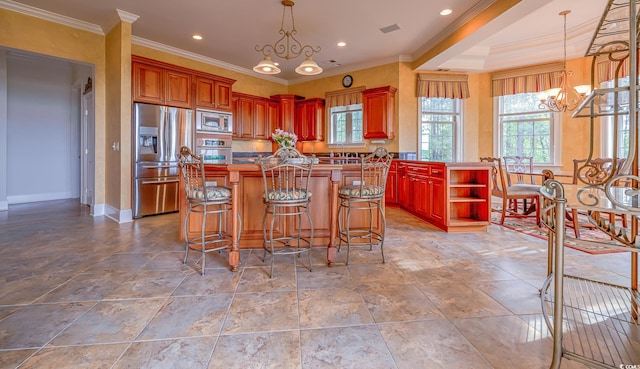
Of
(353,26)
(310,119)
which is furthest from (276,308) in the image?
(310,119)

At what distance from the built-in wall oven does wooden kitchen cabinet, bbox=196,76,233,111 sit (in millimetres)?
519

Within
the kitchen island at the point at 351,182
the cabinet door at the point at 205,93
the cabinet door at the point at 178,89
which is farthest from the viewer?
the cabinet door at the point at 205,93

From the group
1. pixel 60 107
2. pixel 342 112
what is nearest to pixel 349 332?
pixel 342 112

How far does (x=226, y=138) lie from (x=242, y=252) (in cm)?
332

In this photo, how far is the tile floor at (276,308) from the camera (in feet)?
4.66

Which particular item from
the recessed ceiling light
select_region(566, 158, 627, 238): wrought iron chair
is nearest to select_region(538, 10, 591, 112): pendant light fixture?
select_region(566, 158, 627, 238): wrought iron chair

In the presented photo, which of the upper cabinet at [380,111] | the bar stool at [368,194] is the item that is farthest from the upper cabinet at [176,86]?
the bar stool at [368,194]

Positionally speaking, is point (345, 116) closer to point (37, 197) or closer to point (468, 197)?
point (468, 197)

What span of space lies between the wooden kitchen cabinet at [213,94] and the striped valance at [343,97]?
84.4 inches

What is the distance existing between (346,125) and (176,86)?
347 cm

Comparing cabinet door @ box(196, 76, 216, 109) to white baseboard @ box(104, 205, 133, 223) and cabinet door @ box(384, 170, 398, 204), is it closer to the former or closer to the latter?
white baseboard @ box(104, 205, 133, 223)

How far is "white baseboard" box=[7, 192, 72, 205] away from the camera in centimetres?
575

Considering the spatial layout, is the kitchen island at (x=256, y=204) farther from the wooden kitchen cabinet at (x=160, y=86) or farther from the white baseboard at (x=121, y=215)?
the wooden kitchen cabinet at (x=160, y=86)

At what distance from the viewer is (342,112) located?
6.76 m
